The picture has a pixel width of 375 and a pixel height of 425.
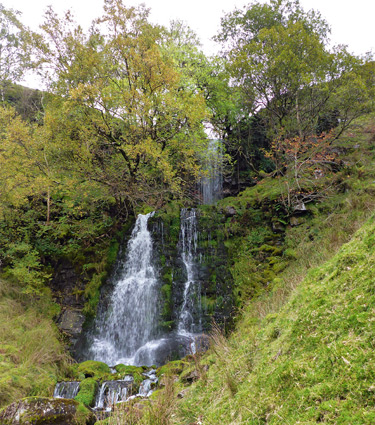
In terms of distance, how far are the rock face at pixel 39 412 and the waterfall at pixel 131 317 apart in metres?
3.90

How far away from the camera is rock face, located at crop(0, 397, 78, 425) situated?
440 centimetres

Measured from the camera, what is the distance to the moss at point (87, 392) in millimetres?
5872

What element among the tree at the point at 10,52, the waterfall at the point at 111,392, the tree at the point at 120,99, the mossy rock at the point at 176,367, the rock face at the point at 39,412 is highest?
the tree at the point at 10,52

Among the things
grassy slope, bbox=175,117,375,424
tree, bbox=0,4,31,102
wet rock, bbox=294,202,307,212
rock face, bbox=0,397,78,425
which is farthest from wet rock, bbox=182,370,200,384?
tree, bbox=0,4,31,102

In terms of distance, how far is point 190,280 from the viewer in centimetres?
1058

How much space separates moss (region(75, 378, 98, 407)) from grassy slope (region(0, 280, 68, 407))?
65 cm

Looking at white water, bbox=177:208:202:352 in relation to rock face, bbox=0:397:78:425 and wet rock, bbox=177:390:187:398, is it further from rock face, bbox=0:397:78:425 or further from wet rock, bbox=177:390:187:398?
wet rock, bbox=177:390:187:398

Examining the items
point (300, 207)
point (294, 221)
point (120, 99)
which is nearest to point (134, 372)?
point (294, 221)

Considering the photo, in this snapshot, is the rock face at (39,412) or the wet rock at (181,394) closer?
the wet rock at (181,394)

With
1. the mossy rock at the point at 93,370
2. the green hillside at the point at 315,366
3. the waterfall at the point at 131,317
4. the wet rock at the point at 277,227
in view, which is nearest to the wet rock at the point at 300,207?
the wet rock at the point at 277,227

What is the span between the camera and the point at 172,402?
297 cm

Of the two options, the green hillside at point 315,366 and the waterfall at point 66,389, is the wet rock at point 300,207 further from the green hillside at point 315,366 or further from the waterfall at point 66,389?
the waterfall at point 66,389

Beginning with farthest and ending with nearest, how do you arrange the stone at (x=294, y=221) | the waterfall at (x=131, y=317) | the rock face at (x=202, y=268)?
the stone at (x=294, y=221) < the rock face at (x=202, y=268) < the waterfall at (x=131, y=317)

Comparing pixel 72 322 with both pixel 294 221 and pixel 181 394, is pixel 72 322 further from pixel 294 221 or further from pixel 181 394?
pixel 294 221
